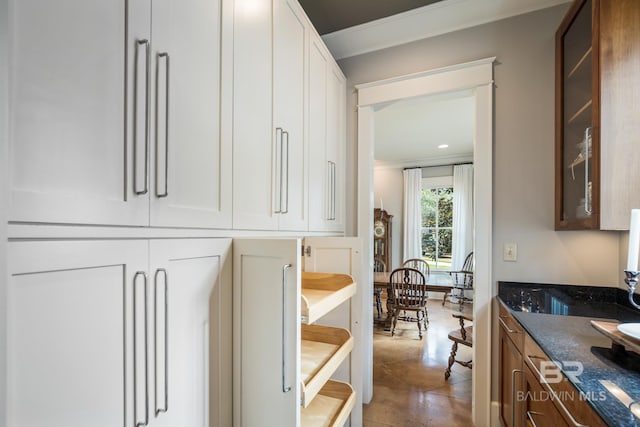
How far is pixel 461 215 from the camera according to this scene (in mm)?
5434

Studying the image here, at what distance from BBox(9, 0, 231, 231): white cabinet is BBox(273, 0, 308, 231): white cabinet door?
41cm

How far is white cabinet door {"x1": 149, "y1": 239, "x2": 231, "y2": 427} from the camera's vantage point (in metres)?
0.81

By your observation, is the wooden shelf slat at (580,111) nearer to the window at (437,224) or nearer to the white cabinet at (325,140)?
the white cabinet at (325,140)

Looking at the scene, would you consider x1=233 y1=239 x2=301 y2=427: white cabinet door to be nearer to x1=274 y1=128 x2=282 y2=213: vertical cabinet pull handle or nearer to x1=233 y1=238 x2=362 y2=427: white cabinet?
x1=233 y1=238 x2=362 y2=427: white cabinet

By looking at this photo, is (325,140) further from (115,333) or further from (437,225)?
(437,225)

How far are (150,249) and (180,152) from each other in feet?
0.97

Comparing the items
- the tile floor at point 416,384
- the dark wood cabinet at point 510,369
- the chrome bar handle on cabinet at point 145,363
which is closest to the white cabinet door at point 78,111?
the chrome bar handle on cabinet at point 145,363

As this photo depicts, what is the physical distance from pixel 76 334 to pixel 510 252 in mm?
2204

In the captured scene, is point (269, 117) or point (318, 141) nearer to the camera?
point (269, 117)

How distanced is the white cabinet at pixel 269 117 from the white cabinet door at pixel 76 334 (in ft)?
1.51

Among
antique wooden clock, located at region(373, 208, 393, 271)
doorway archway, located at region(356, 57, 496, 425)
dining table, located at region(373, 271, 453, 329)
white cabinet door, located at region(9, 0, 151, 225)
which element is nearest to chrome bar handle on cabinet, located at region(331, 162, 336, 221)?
doorway archway, located at region(356, 57, 496, 425)

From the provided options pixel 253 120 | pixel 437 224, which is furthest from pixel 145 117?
pixel 437 224

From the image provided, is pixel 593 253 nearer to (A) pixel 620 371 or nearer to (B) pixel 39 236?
(A) pixel 620 371

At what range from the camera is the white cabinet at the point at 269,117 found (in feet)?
3.75
